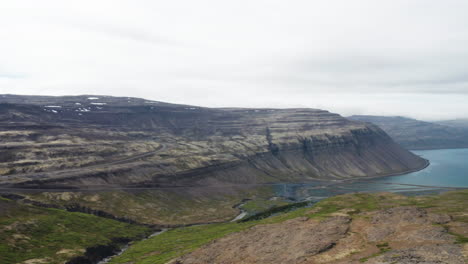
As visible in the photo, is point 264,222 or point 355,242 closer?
point 355,242

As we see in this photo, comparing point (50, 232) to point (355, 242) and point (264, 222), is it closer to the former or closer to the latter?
point (264, 222)

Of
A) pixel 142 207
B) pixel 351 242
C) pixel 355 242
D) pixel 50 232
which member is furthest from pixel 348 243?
pixel 142 207

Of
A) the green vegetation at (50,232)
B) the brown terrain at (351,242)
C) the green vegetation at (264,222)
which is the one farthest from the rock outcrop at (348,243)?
the green vegetation at (50,232)

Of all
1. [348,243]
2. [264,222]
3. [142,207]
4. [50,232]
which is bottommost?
[142,207]

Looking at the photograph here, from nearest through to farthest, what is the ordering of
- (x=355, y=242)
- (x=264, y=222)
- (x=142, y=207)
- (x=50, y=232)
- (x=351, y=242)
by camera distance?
1. (x=355, y=242)
2. (x=351, y=242)
3. (x=50, y=232)
4. (x=264, y=222)
5. (x=142, y=207)

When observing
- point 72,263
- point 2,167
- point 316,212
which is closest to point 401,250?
point 316,212

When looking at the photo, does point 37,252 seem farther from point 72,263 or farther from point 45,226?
point 45,226
